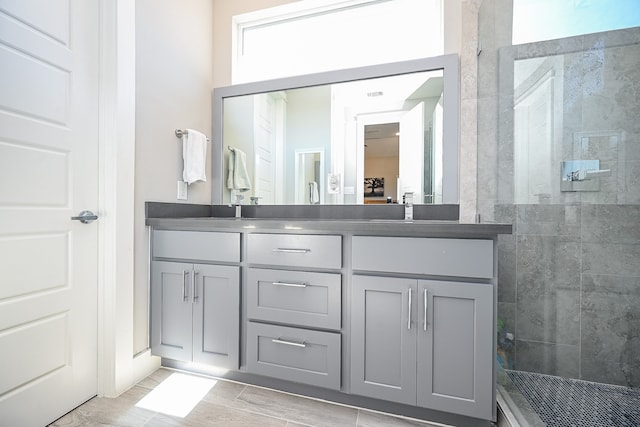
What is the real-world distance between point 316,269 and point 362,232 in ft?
0.93

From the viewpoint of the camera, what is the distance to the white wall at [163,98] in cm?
155

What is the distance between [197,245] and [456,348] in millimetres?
1325

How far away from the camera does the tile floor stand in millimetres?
1241

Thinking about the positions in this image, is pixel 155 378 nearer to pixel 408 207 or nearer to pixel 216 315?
pixel 216 315

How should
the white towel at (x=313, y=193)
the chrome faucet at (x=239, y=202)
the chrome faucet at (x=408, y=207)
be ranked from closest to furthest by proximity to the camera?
the chrome faucet at (x=408, y=207) < the white towel at (x=313, y=193) < the chrome faucet at (x=239, y=202)

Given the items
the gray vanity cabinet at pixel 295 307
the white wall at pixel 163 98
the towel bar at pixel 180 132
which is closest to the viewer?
the gray vanity cabinet at pixel 295 307

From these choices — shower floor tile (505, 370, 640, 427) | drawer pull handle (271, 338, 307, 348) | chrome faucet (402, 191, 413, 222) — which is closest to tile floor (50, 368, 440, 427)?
drawer pull handle (271, 338, 307, 348)

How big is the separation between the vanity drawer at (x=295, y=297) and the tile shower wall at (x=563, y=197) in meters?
0.98

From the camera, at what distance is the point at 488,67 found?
1645 millimetres

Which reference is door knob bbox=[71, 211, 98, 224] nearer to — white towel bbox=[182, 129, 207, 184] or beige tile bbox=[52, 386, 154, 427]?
white towel bbox=[182, 129, 207, 184]

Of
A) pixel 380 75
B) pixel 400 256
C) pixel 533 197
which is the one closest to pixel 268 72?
pixel 380 75

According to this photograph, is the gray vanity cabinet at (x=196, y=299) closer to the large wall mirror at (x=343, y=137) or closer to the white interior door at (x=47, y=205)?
the white interior door at (x=47, y=205)

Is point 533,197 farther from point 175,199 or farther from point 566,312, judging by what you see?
point 175,199

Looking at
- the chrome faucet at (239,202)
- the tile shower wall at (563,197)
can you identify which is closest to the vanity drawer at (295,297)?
the chrome faucet at (239,202)
